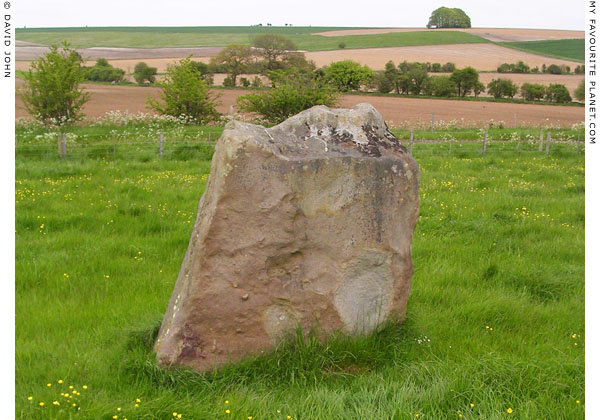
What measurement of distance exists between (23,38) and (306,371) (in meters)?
122

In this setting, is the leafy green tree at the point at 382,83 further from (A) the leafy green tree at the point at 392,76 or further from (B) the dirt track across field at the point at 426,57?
(B) the dirt track across field at the point at 426,57

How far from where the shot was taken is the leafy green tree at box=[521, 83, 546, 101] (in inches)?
2103

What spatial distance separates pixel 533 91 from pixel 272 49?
90.2 feet

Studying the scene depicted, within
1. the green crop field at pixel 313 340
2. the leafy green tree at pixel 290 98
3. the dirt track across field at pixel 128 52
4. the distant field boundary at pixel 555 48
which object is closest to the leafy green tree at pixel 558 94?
the distant field boundary at pixel 555 48

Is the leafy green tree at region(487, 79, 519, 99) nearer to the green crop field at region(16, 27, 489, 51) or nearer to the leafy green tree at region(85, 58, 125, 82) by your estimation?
the green crop field at region(16, 27, 489, 51)

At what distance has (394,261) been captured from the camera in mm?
5887

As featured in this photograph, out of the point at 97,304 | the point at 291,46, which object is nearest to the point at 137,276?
the point at 97,304

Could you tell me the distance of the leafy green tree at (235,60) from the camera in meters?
59.0

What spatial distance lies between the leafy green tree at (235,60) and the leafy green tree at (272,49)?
1.65 meters

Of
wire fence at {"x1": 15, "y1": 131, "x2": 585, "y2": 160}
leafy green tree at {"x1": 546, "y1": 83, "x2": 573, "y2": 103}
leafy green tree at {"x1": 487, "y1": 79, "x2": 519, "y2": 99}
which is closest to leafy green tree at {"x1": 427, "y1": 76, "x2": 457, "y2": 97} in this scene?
leafy green tree at {"x1": 487, "y1": 79, "x2": 519, "y2": 99}

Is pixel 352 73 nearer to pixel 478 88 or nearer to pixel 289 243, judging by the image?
pixel 478 88

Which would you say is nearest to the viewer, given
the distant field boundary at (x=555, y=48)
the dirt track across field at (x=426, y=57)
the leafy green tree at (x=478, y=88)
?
the leafy green tree at (x=478, y=88)

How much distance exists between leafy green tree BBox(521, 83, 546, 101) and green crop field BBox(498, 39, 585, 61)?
25498 millimetres

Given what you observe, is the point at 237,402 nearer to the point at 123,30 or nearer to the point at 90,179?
the point at 90,179
